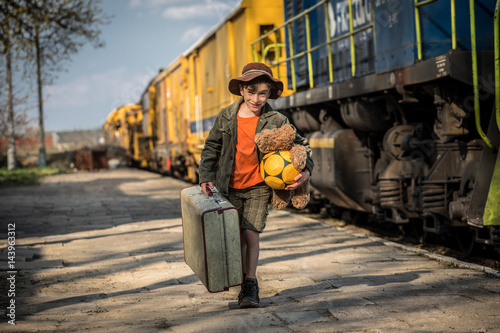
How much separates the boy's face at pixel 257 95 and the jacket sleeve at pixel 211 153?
0.30 m

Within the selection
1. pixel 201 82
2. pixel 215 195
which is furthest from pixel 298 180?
pixel 201 82

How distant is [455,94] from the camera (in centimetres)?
640

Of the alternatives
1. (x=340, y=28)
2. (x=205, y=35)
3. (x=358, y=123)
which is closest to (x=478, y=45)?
(x=358, y=123)

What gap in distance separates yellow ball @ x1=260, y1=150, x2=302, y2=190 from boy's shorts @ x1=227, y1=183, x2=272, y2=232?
0.75 feet

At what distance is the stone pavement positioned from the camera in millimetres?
4035

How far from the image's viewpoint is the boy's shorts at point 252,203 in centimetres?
466

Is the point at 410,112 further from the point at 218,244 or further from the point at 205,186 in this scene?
the point at 218,244

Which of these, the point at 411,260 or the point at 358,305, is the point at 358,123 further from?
the point at 358,305

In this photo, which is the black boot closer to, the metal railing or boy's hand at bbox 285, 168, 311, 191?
boy's hand at bbox 285, 168, 311, 191

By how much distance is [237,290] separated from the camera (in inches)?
210

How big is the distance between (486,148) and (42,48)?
1250cm

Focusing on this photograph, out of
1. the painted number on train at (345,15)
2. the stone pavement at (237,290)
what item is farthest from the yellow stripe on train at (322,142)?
the painted number on train at (345,15)

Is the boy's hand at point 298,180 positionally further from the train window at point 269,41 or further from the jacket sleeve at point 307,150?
the train window at point 269,41

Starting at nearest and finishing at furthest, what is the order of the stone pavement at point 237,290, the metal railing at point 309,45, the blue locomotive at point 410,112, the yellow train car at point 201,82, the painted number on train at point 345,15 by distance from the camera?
the stone pavement at point 237,290 → the blue locomotive at point 410,112 → the metal railing at point 309,45 → the painted number on train at point 345,15 → the yellow train car at point 201,82
